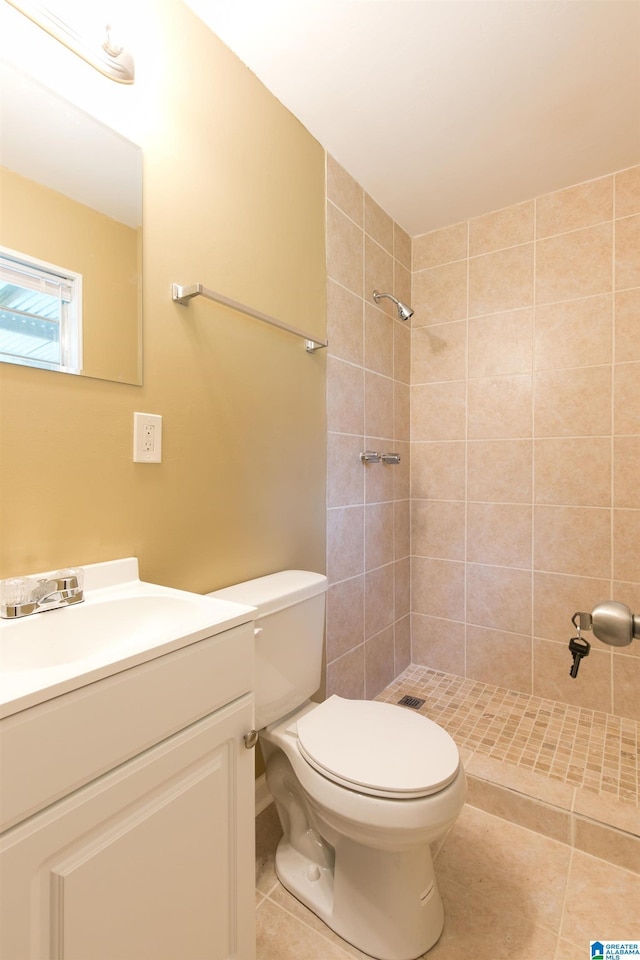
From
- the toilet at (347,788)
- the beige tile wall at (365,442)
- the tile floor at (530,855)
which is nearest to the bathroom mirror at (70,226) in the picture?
the toilet at (347,788)

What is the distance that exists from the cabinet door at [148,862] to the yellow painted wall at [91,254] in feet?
2.55

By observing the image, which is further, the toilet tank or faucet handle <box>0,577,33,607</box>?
the toilet tank

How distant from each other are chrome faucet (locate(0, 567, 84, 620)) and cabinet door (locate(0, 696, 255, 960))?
35 centimetres

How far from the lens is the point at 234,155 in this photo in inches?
52.3

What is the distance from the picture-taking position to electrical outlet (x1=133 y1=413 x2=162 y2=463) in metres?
1.07

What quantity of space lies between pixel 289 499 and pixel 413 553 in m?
1.05

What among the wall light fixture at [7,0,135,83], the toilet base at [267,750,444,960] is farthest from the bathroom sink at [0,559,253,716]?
the wall light fixture at [7,0,135,83]

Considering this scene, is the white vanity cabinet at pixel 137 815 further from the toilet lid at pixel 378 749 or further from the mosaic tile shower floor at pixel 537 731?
the mosaic tile shower floor at pixel 537 731

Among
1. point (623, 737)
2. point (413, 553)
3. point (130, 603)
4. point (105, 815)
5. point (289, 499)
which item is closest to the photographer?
point (105, 815)

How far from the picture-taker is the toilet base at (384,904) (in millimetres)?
1020

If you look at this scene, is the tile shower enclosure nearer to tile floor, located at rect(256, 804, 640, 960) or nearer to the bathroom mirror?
tile floor, located at rect(256, 804, 640, 960)

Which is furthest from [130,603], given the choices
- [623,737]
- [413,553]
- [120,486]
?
[623,737]

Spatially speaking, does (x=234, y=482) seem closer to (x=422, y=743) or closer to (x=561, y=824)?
(x=422, y=743)

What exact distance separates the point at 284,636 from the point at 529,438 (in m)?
1.44
